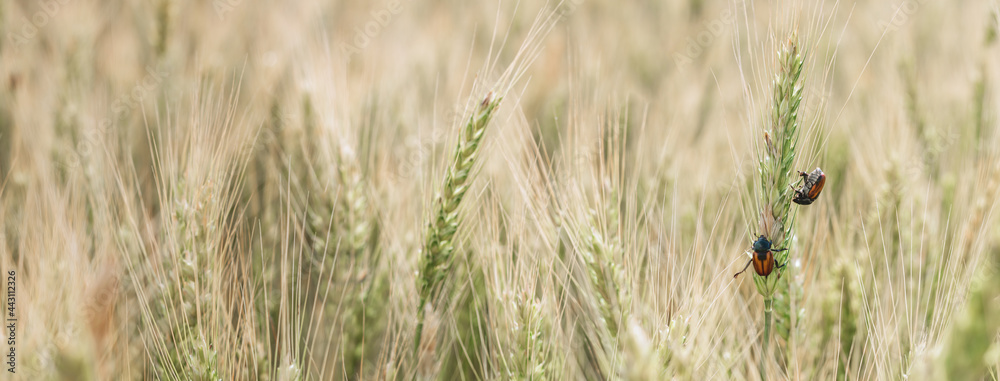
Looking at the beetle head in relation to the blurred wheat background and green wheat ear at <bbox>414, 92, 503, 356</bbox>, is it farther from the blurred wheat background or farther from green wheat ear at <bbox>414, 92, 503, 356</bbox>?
green wheat ear at <bbox>414, 92, 503, 356</bbox>

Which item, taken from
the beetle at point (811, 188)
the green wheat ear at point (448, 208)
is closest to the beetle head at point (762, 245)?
the beetle at point (811, 188)

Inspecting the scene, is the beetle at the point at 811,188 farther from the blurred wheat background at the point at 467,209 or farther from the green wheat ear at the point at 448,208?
the green wheat ear at the point at 448,208

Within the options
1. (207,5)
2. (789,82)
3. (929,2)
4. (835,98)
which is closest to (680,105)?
(835,98)

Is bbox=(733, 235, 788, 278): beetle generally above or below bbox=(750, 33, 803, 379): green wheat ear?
below

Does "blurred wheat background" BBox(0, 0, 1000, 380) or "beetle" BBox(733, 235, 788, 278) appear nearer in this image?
"beetle" BBox(733, 235, 788, 278)

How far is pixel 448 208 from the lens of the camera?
1.12 metres

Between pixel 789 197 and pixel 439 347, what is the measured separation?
951mm

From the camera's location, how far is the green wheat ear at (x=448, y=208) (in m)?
1.10

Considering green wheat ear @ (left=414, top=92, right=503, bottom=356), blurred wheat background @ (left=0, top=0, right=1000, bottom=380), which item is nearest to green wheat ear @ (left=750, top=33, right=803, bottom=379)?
blurred wheat background @ (left=0, top=0, right=1000, bottom=380)

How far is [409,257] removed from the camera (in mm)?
1519

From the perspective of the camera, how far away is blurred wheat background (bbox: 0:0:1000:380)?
105 centimetres

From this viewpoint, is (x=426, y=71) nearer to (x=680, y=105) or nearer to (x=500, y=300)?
(x=680, y=105)

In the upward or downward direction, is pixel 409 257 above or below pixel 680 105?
below

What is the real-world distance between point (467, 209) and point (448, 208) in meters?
0.17
